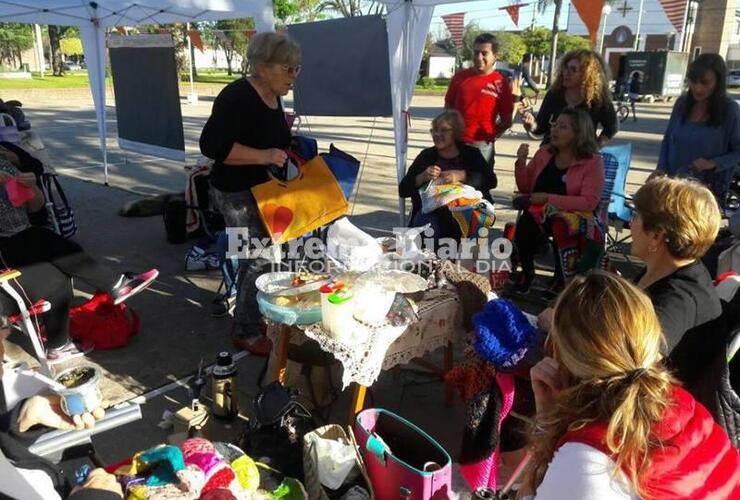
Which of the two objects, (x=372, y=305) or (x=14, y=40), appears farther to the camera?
A: (x=14, y=40)

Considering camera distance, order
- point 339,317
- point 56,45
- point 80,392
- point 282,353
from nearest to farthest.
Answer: point 80,392 < point 339,317 < point 282,353 < point 56,45

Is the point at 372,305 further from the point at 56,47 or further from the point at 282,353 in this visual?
the point at 56,47

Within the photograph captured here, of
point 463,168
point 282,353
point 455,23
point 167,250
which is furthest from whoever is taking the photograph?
point 455,23

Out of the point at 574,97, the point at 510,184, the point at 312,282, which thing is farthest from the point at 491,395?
the point at 510,184

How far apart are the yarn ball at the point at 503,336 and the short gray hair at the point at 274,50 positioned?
1660 millimetres

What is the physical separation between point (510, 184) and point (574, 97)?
392cm

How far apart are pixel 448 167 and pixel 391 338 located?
202 centimetres

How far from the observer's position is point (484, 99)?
4.56 metres

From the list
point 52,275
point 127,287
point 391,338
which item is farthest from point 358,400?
point 52,275

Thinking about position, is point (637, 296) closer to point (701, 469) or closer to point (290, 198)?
point (701, 469)

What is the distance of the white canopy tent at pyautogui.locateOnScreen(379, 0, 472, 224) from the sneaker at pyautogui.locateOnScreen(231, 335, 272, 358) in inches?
67.7

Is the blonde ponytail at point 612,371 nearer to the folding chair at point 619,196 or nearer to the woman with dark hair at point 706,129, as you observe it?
the woman with dark hair at point 706,129

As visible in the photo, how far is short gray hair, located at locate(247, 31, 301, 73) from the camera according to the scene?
3.01 m

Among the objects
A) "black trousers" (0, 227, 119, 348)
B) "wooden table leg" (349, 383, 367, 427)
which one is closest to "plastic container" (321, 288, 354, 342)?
"wooden table leg" (349, 383, 367, 427)
